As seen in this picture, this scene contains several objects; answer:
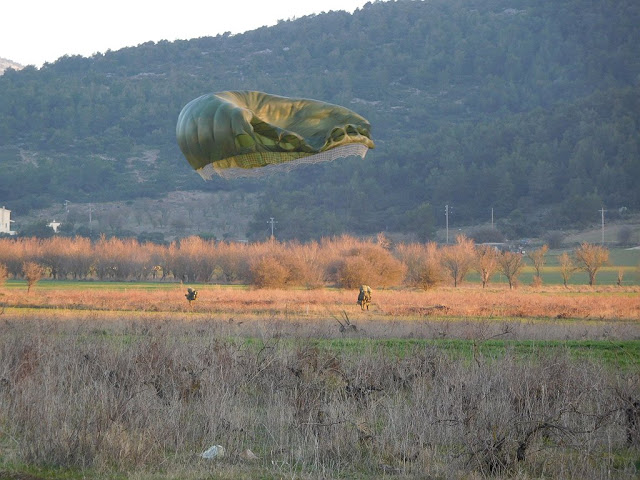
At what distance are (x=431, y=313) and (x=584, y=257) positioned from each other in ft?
120

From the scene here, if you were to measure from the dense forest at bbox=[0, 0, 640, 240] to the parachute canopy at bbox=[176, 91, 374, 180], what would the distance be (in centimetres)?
9957

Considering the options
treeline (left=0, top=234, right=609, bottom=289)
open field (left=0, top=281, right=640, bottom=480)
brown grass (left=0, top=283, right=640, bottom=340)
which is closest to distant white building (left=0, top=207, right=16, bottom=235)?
treeline (left=0, top=234, right=609, bottom=289)

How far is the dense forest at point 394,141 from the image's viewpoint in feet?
375

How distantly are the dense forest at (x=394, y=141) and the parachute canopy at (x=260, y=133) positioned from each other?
99.6 metres

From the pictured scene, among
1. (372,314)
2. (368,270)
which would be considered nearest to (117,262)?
(368,270)

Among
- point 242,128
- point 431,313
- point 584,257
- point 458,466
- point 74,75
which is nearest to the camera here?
point 242,128

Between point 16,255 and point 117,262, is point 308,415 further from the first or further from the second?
point 16,255

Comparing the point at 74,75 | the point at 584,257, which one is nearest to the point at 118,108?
the point at 74,75

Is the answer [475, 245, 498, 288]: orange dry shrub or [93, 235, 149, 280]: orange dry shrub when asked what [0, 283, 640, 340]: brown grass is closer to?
[475, 245, 498, 288]: orange dry shrub

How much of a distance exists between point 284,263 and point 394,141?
87.9 metres

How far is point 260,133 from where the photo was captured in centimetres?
691

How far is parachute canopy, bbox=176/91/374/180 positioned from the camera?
6.75 meters

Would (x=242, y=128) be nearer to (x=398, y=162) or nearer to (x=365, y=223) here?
(x=365, y=223)

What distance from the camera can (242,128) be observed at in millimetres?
6699
